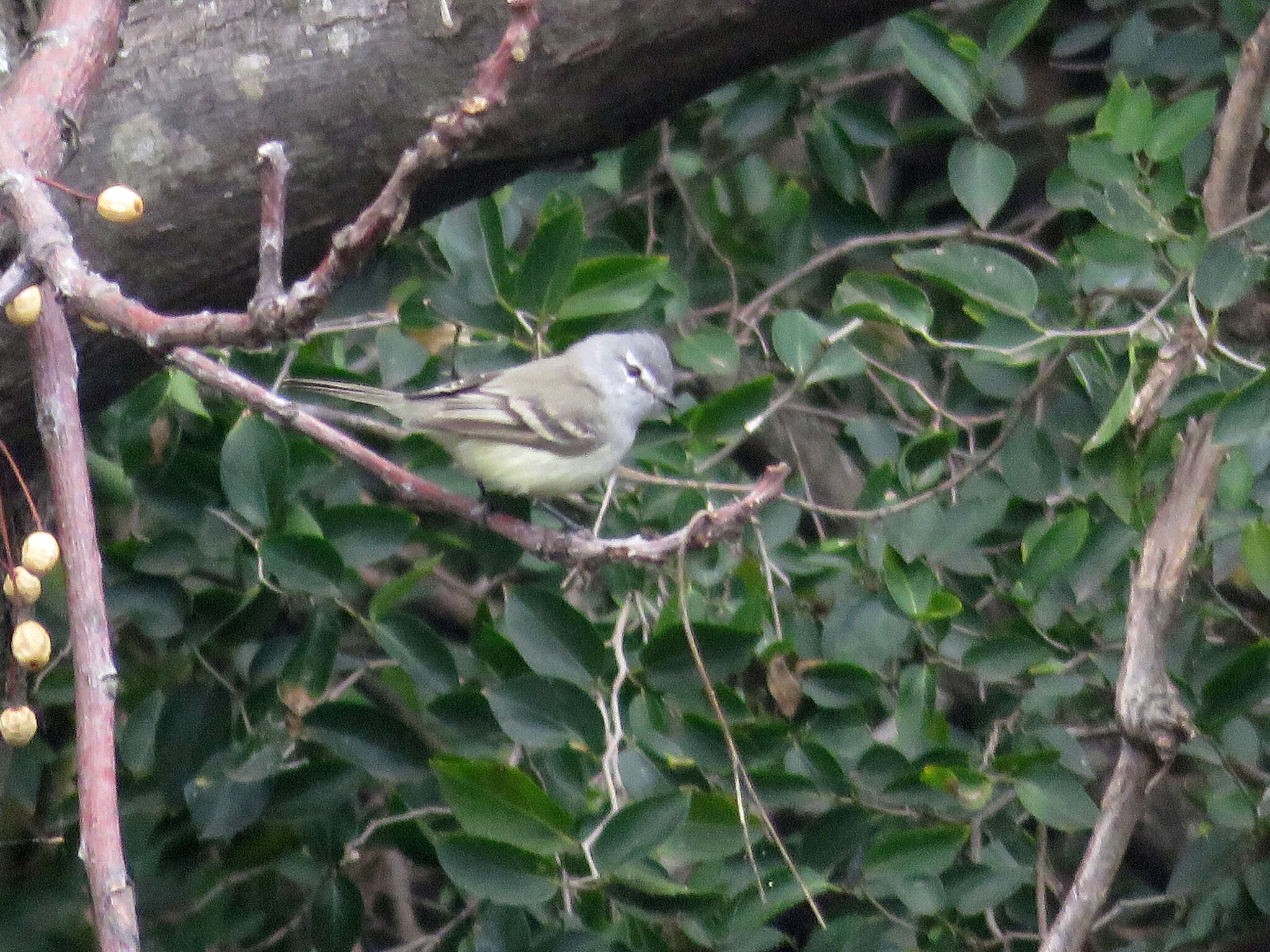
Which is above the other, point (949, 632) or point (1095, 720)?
point (949, 632)

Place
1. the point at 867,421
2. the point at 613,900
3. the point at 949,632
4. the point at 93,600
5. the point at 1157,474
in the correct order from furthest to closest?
the point at 867,421, the point at 949,632, the point at 1157,474, the point at 613,900, the point at 93,600

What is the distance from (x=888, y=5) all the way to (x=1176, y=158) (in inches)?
24.6

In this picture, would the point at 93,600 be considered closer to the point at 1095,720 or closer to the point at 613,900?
the point at 613,900

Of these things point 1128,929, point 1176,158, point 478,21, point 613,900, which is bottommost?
point 1128,929

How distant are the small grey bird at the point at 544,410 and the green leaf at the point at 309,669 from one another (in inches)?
20.5

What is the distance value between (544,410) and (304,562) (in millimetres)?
1168

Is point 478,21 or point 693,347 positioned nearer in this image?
point 478,21

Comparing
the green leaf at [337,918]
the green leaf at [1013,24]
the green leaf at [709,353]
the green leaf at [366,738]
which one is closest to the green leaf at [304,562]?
the green leaf at [366,738]

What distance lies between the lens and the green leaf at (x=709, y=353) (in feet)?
10.1

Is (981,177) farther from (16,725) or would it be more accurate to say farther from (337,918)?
(16,725)

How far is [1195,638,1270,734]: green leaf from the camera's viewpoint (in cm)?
224

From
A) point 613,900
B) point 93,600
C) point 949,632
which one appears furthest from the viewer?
point 949,632

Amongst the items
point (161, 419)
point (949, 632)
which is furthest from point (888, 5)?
point (161, 419)

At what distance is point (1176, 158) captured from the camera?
98.1 inches
